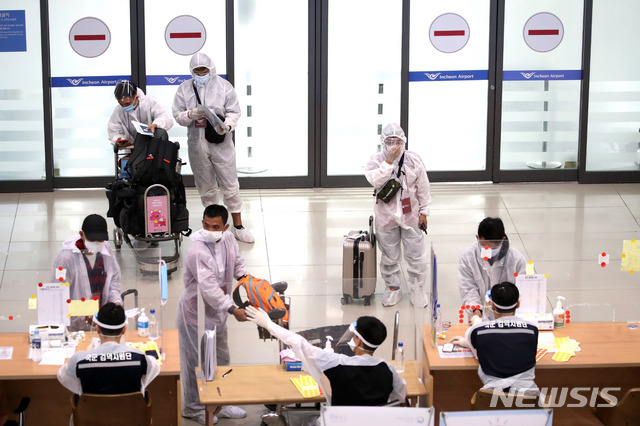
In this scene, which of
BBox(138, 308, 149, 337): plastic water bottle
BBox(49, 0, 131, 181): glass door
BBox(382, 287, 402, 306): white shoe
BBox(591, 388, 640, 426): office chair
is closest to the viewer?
BBox(591, 388, 640, 426): office chair

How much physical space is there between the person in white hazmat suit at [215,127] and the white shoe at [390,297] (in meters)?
2.52

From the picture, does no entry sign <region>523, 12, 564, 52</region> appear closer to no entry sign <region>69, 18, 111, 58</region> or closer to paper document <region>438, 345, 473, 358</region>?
no entry sign <region>69, 18, 111, 58</region>

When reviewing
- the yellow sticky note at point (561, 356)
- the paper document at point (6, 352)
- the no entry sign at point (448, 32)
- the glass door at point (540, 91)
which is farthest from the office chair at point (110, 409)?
the glass door at point (540, 91)

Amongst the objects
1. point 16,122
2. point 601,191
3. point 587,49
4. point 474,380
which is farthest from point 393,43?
point 474,380

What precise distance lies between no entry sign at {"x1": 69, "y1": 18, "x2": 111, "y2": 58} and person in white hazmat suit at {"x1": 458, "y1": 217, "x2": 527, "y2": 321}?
610 cm

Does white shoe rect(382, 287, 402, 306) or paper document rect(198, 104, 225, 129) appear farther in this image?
paper document rect(198, 104, 225, 129)

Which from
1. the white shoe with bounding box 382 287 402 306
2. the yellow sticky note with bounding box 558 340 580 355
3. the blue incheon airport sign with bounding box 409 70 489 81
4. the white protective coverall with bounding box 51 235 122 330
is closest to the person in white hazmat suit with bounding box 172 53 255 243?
the white shoe with bounding box 382 287 402 306

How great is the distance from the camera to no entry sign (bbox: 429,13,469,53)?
37.3 ft

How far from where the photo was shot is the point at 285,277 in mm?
8891

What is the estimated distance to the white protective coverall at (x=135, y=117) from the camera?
30.8ft

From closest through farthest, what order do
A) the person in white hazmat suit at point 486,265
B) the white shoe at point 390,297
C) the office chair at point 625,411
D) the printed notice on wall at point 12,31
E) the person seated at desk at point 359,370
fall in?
→ the person seated at desk at point 359,370, the office chair at point 625,411, the person in white hazmat suit at point 486,265, the white shoe at point 390,297, the printed notice on wall at point 12,31

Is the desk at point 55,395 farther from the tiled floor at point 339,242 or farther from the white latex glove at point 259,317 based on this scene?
the white latex glove at point 259,317

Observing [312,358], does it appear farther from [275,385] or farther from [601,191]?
[601,191]

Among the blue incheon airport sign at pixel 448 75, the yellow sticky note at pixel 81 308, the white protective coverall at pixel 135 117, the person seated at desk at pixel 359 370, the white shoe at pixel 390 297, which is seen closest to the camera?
the person seated at desk at pixel 359 370
